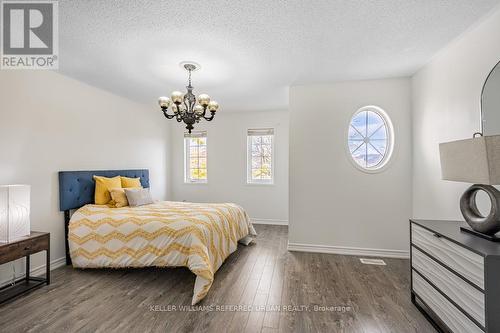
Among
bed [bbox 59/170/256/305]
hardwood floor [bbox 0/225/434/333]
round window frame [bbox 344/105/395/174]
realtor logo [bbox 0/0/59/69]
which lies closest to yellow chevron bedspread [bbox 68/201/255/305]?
bed [bbox 59/170/256/305]

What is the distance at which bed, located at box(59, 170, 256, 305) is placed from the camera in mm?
2539

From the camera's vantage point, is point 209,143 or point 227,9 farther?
point 209,143

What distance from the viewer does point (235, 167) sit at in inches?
217

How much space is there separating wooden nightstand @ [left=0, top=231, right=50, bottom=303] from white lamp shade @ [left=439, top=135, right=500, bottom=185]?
147 inches

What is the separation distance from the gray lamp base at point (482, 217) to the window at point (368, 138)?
5.75ft

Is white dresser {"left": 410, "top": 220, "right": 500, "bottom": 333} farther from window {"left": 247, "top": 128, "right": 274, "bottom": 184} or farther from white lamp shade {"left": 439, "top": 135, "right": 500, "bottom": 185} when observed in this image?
window {"left": 247, "top": 128, "right": 274, "bottom": 184}

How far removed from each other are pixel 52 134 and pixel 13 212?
1173 millimetres

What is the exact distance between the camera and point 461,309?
4.99ft

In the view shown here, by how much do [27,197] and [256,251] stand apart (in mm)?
2818

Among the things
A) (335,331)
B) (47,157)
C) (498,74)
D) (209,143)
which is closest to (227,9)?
(498,74)

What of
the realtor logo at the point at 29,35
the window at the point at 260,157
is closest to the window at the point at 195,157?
the window at the point at 260,157

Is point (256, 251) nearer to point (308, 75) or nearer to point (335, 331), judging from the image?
point (335, 331)

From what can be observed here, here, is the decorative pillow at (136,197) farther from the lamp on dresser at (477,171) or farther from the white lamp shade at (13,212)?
the lamp on dresser at (477,171)

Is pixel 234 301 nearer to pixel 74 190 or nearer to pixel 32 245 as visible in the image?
pixel 32 245
